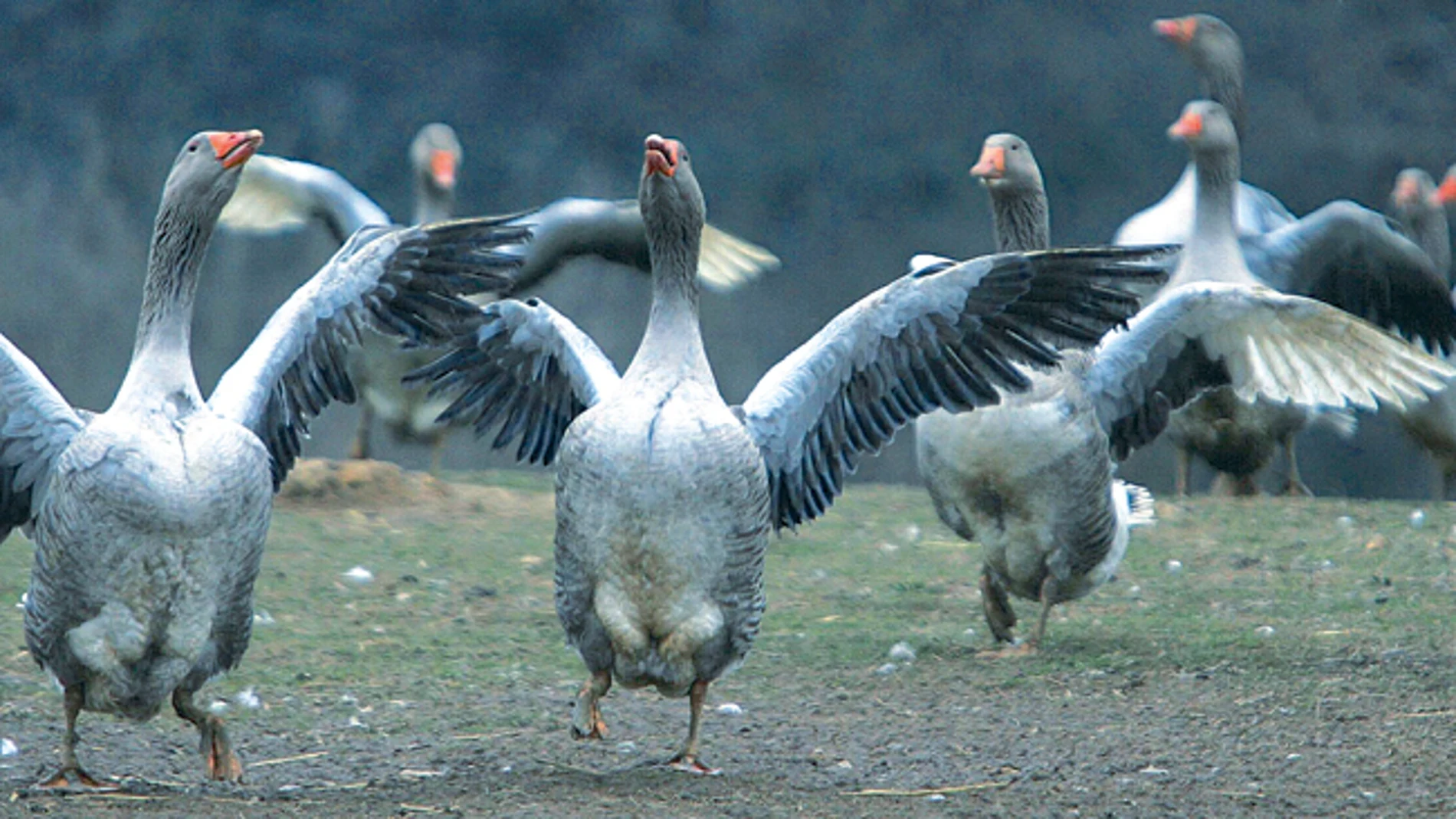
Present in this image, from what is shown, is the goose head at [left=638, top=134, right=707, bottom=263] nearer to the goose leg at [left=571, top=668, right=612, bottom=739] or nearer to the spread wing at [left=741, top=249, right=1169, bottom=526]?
the spread wing at [left=741, top=249, right=1169, bottom=526]

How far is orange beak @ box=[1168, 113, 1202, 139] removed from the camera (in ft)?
30.6

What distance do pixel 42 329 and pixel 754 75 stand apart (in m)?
5.18

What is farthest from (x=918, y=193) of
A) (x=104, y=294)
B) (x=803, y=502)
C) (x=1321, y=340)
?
(x=803, y=502)

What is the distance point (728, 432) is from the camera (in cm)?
473

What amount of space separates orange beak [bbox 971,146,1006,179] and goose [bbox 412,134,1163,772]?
3.57ft

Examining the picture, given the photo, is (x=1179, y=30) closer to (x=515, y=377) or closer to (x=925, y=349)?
(x=925, y=349)

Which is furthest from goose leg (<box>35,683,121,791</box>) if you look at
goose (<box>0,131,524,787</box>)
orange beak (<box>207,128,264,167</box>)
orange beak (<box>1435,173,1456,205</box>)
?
orange beak (<box>1435,173,1456,205</box>)

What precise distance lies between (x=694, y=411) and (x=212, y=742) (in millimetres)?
1452

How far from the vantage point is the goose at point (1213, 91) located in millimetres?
10680

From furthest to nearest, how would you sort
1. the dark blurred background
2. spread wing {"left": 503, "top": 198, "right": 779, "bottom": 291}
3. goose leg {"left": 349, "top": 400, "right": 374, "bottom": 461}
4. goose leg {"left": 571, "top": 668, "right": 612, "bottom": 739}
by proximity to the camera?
the dark blurred background, goose leg {"left": 349, "top": 400, "right": 374, "bottom": 461}, spread wing {"left": 503, "top": 198, "right": 779, "bottom": 291}, goose leg {"left": 571, "top": 668, "right": 612, "bottom": 739}

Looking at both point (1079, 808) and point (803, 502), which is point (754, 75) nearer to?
point (803, 502)

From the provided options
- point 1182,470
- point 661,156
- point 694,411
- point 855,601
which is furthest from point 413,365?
point 694,411

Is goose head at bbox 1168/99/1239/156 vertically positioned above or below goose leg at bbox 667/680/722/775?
above

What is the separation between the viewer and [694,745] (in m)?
4.88
